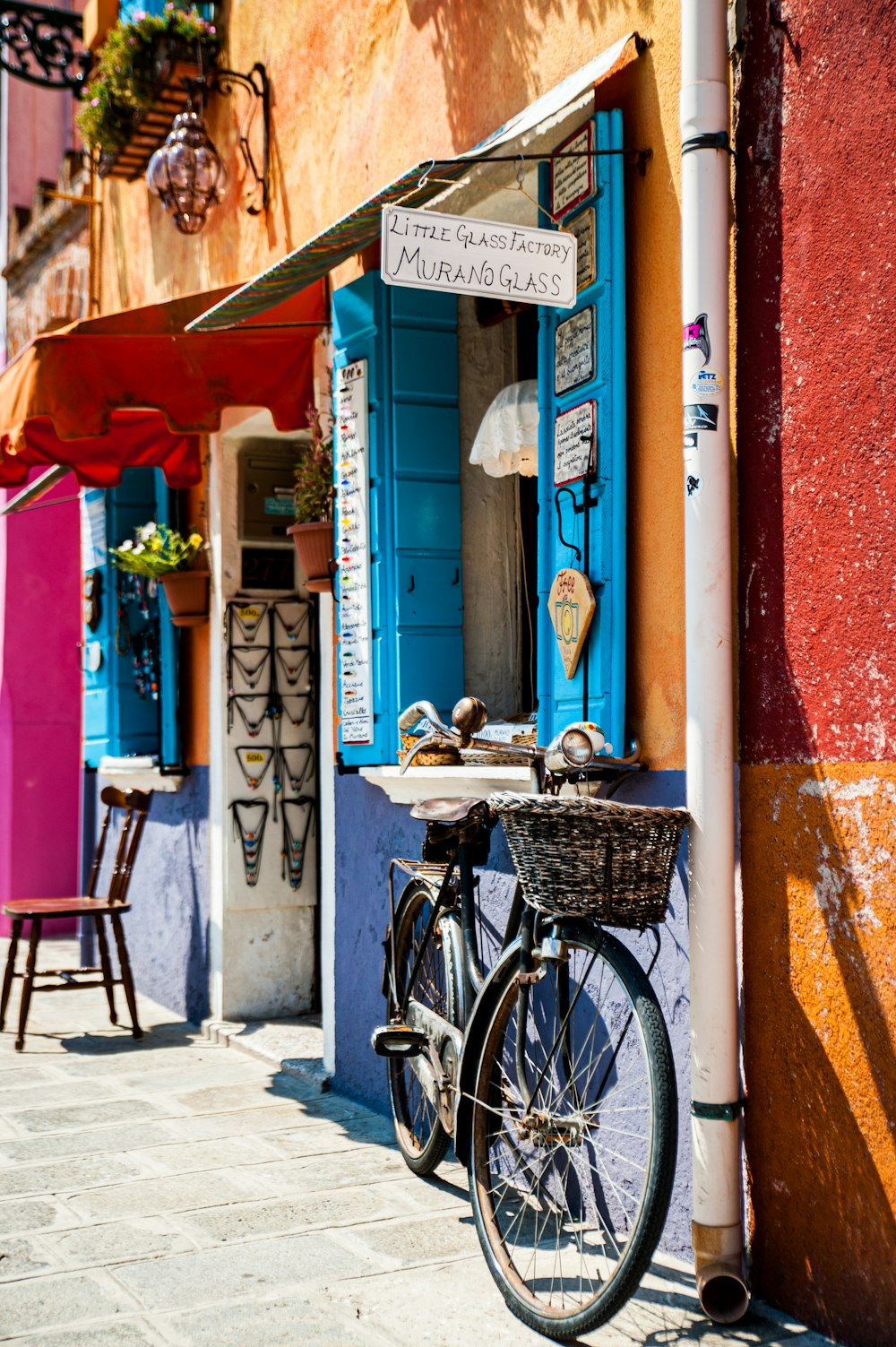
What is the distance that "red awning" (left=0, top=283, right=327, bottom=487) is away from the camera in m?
5.38

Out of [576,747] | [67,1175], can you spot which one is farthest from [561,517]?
[67,1175]

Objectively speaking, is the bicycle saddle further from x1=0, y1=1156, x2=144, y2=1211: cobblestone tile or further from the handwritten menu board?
x1=0, y1=1156, x2=144, y2=1211: cobblestone tile

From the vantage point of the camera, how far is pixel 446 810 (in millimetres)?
3838

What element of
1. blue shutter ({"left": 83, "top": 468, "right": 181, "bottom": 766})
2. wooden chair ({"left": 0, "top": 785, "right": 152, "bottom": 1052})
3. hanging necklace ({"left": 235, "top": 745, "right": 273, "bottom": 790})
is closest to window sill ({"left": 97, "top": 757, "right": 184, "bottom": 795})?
blue shutter ({"left": 83, "top": 468, "right": 181, "bottom": 766})

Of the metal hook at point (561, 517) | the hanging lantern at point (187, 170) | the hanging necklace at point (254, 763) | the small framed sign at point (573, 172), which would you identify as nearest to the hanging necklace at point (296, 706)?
the hanging necklace at point (254, 763)

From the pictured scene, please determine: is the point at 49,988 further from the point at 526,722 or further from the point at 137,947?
the point at 526,722

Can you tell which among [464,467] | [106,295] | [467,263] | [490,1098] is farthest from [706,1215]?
[106,295]

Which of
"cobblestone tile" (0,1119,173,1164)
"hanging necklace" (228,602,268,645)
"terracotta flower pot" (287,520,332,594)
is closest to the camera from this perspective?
"cobblestone tile" (0,1119,173,1164)

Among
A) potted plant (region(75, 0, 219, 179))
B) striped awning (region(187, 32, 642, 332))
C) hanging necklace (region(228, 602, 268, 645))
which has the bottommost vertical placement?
hanging necklace (region(228, 602, 268, 645))

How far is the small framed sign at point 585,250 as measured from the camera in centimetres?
378

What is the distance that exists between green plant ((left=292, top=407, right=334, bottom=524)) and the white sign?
7.42 ft

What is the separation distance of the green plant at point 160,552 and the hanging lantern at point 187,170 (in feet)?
5.21

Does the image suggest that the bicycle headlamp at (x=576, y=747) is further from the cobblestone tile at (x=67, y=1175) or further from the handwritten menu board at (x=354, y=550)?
the cobblestone tile at (x=67, y=1175)

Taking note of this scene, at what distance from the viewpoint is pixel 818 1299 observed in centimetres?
299
